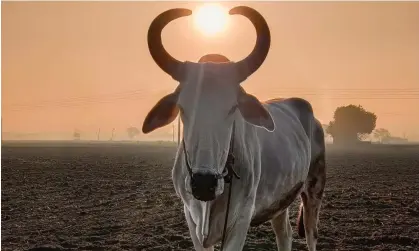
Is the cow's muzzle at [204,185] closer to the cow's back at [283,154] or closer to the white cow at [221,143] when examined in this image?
the white cow at [221,143]

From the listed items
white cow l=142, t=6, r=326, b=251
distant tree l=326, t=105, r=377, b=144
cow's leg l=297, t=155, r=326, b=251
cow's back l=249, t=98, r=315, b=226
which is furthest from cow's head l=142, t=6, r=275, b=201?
distant tree l=326, t=105, r=377, b=144

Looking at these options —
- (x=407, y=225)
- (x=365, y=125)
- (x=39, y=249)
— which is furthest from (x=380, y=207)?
(x=365, y=125)

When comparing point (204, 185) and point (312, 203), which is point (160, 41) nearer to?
point (204, 185)

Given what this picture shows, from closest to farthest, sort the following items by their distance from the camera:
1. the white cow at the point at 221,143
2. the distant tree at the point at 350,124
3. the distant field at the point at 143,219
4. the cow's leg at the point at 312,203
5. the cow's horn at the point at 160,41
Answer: the white cow at the point at 221,143
the cow's horn at the point at 160,41
the cow's leg at the point at 312,203
the distant field at the point at 143,219
the distant tree at the point at 350,124

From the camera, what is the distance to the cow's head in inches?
127

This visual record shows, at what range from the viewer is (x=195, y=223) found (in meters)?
3.90

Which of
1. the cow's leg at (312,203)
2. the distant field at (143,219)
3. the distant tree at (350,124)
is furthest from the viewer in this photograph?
the distant tree at (350,124)

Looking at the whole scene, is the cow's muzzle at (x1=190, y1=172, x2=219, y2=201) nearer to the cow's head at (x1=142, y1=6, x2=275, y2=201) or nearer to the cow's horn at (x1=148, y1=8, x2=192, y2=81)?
the cow's head at (x1=142, y1=6, x2=275, y2=201)

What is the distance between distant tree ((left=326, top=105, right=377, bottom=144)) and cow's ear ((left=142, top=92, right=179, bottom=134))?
72.0 m

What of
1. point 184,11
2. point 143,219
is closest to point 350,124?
point 143,219

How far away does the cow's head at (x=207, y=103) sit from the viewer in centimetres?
324

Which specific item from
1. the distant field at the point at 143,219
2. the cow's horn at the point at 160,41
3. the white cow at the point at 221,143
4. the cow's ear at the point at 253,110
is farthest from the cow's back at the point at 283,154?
the distant field at the point at 143,219

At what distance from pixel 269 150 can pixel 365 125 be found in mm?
77764

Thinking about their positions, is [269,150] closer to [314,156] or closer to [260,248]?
[314,156]
